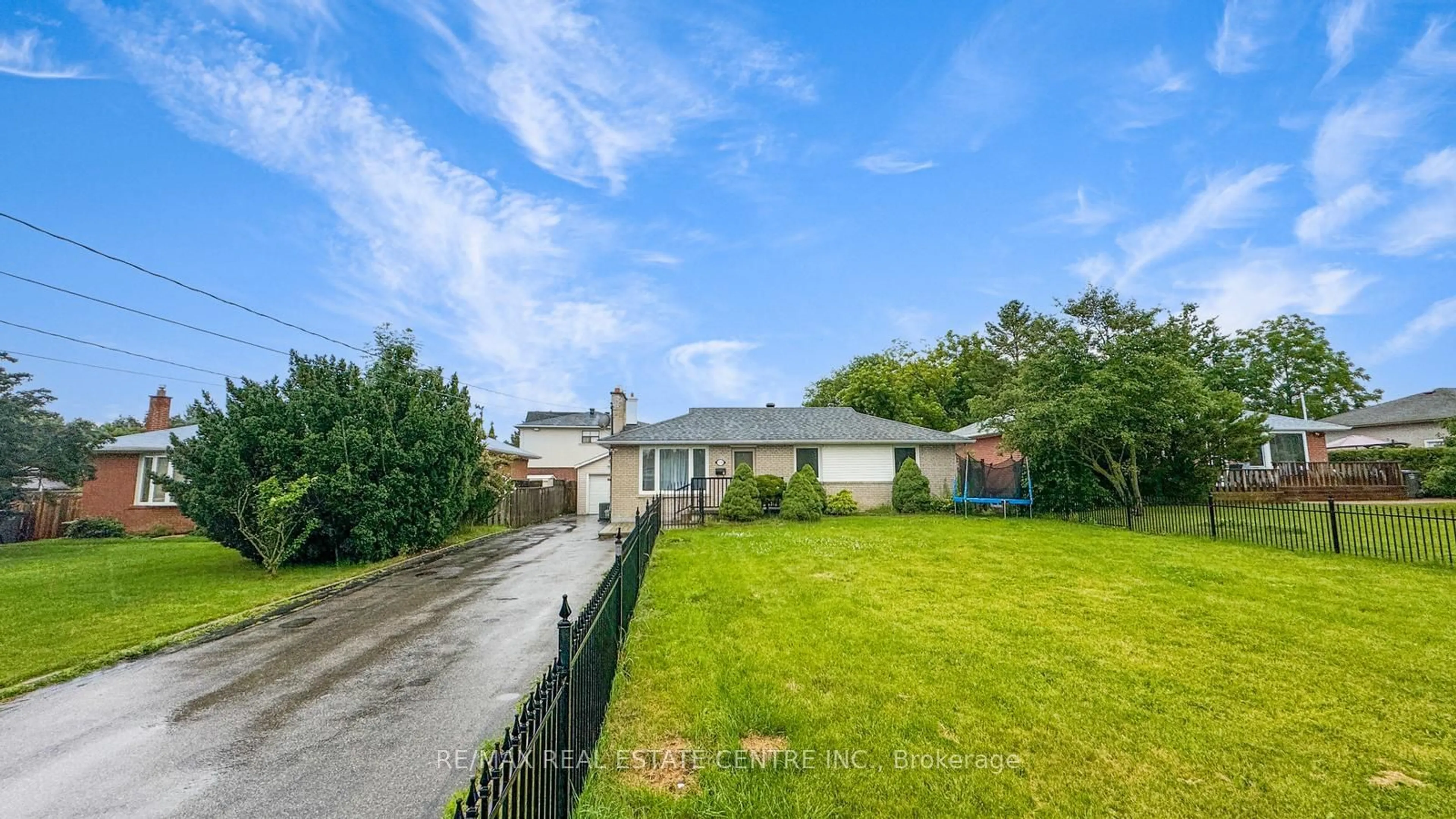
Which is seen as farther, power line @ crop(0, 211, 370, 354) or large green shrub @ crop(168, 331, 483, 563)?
large green shrub @ crop(168, 331, 483, 563)

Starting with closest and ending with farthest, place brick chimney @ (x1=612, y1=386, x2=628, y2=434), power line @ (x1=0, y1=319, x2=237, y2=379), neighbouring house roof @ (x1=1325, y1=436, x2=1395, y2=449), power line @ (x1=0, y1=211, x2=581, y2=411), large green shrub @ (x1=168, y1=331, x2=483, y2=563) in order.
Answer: power line @ (x1=0, y1=211, x2=581, y2=411) < large green shrub @ (x1=168, y1=331, x2=483, y2=563) < power line @ (x1=0, y1=319, x2=237, y2=379) < brick chimney @ (x1=612, y1=386, x2=628, y2=434) < neighbouring house roof @ (x1=1325, y1=436, x2=1395, y2=449)

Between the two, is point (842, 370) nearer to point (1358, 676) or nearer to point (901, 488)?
point (901, 488)

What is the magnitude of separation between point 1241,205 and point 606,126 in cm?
1814

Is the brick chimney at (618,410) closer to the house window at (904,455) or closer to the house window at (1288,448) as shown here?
the house window at (904,455)

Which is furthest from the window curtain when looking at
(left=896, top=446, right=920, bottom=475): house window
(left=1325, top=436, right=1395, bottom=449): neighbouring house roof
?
(left=1325, top=436, right=1395, bottom=449): neighbouring house roof

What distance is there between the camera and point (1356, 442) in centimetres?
3186

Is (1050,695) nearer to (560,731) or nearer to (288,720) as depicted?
(560,731)

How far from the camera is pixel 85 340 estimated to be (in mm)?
16344

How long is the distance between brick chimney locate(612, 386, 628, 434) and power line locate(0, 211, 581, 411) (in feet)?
22.4

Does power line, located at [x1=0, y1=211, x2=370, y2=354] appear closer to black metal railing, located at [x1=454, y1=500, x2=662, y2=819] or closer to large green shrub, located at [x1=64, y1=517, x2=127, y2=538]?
large green shrub, located at [x1=64, y1=517, x2=127, y2=538]

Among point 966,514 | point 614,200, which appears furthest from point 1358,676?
point 614,200

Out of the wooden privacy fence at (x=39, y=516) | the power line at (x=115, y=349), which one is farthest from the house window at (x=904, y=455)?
the wooden privacy fence at (x=39, y=516)

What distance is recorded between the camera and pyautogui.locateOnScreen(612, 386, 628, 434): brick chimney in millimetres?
23641

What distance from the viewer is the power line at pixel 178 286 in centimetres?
1051
